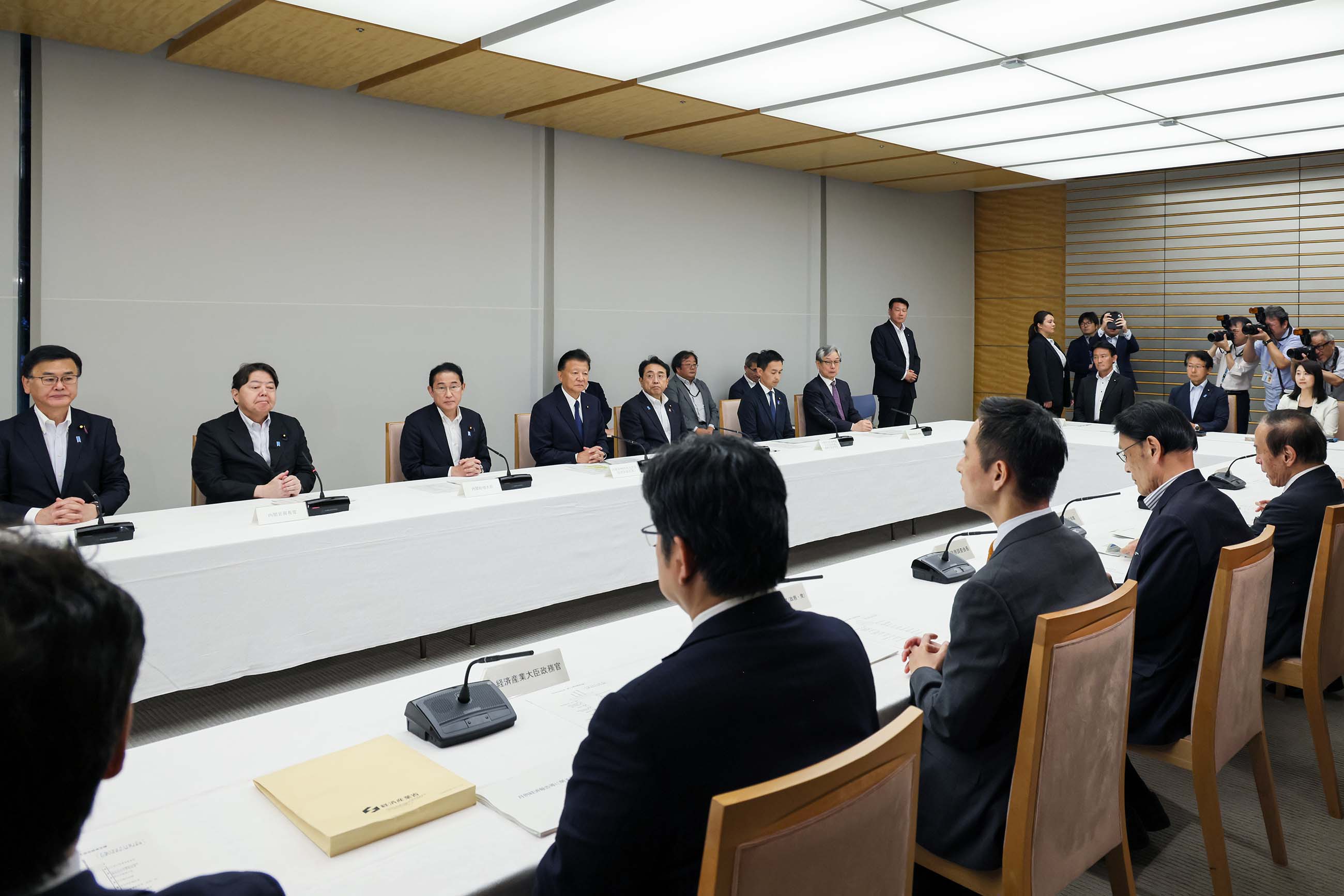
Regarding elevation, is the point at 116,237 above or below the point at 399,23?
below

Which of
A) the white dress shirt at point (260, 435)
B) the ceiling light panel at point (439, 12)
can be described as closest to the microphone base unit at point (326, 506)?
the white dress shirt at point (260, 435)

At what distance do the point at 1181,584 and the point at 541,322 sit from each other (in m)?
5.43

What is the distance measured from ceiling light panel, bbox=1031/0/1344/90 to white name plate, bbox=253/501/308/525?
13.6 ft

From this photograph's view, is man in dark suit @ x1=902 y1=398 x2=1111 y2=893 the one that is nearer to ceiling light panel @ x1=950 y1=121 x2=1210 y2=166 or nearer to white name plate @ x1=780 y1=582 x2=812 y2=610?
white name plate @ x1=780 y1=582 x2=812 y2=610

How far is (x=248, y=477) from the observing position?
4254 mm

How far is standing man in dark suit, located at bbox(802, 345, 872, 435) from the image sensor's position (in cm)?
682

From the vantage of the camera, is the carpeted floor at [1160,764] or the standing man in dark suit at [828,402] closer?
the carpeted floor at [1160,764]

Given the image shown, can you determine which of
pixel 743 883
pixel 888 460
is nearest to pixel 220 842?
pixel 743 883

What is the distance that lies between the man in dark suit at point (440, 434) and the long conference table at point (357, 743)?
2.77 meters

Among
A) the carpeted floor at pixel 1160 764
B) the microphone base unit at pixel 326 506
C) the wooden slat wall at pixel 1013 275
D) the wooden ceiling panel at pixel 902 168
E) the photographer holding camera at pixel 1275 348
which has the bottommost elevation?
the carpeted floor at pixel 1160 764

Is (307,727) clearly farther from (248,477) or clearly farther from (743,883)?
(248,477)

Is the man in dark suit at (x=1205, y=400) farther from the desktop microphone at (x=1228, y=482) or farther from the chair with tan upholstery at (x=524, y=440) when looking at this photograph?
the chair with tan upholstery at (x=524, y=440)

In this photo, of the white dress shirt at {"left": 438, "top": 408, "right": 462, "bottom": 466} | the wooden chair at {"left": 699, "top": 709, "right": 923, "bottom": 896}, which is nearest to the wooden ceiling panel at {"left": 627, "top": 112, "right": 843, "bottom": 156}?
the white dress shirt at {"left": 438, "top": 408, "right": 462, "bottom": 466}

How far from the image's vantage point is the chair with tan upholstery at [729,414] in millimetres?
6395
